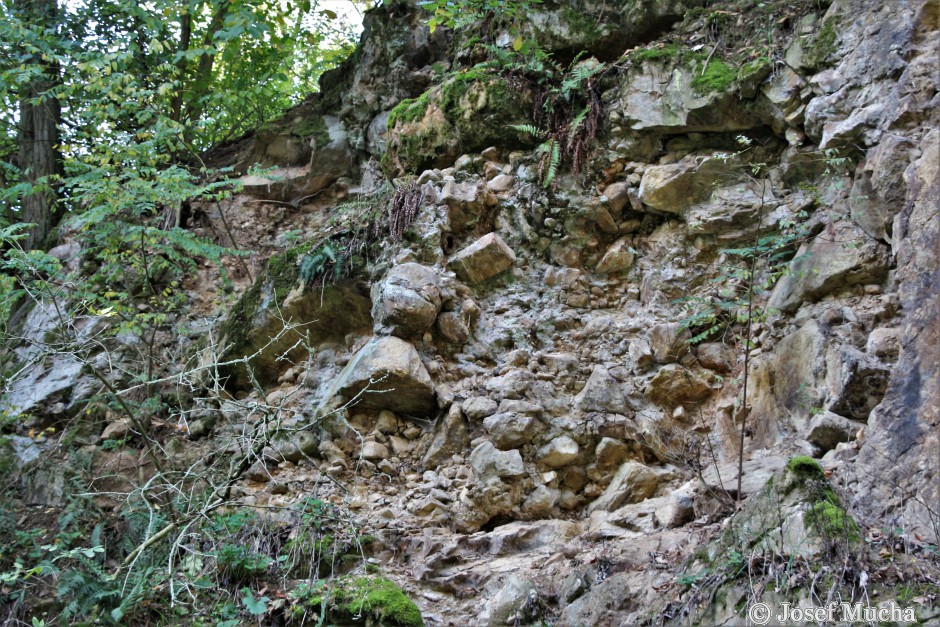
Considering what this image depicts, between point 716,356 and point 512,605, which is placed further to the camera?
point 716,356

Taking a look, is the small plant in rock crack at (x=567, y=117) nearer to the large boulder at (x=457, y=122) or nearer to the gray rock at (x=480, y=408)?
the large boulder at (x=457, y=122)

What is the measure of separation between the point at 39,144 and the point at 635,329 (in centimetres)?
793

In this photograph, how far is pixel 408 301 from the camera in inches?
236

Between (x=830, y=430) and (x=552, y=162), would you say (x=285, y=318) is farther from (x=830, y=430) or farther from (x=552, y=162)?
(x=830, y=430)

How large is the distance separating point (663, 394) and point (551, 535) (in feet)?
5.00

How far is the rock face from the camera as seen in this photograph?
249 inches

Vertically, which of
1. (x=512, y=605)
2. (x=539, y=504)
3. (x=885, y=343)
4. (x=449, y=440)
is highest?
(x=885, y=343)

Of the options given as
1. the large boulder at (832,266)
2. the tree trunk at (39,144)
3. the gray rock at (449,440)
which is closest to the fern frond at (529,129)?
the large boulder at (832,266)

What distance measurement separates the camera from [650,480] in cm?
499

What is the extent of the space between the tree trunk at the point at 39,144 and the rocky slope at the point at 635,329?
2552 millimetres

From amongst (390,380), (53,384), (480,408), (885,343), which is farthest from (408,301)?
(53,384)

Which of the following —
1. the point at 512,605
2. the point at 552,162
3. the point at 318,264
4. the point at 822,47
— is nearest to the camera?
the point at 512,605

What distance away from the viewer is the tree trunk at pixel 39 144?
852 cm

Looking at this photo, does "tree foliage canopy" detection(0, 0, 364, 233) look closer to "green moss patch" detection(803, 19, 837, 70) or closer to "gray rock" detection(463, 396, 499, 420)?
"gray rock" detection(463, 396, 499, 420)
